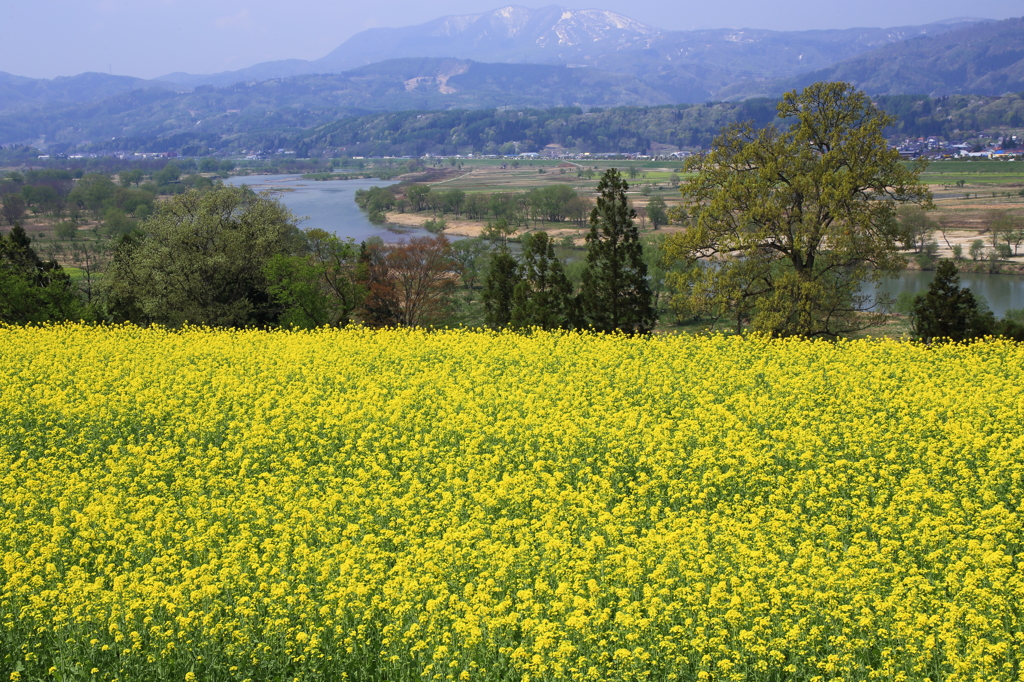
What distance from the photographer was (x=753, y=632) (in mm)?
8547

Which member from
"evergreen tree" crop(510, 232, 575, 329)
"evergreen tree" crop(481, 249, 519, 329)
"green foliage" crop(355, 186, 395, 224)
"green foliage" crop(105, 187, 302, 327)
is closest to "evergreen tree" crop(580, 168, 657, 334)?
"evergreen tree" crop(510, 232, 575, 329)

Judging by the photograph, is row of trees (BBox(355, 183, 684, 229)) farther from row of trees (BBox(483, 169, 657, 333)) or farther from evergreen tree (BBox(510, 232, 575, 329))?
row of trees (BBox(483, 169, 657, 333))

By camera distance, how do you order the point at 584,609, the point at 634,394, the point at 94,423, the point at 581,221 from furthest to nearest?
1. the point at 581,221
2. the point at 634,394
3. the point at 94,423
4. the point at 584,609

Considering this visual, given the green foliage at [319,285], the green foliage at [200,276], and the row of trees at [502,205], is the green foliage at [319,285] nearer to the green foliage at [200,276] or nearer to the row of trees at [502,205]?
the green foliage at [200,276]

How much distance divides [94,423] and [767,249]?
2707cm

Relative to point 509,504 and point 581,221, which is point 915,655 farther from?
point 581,221

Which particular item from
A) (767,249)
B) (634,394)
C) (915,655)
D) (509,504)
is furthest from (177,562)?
(767,249)

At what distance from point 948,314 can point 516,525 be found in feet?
86.4

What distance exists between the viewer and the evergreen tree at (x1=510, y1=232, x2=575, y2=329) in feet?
122

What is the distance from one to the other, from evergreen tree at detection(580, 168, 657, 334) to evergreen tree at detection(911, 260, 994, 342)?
12.1 m

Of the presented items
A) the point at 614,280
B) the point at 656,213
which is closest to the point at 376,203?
the point at 656,213

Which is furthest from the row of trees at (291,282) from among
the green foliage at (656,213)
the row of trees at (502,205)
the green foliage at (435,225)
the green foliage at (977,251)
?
the row of trees at (502,205)

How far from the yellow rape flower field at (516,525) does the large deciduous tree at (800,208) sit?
12.1 metres

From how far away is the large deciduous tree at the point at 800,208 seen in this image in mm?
32125
